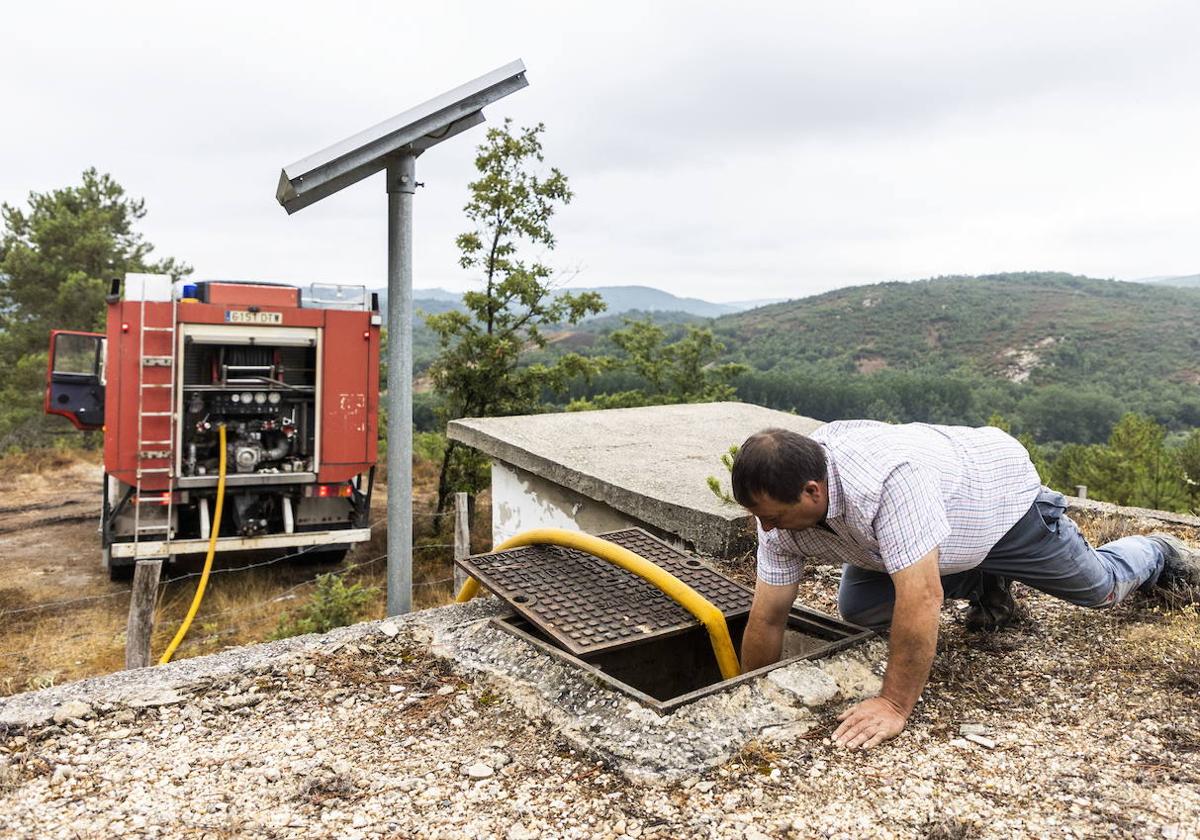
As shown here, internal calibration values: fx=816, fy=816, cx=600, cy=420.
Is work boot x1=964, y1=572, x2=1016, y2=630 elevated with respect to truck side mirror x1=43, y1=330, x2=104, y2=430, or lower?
lower

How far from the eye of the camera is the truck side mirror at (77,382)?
27.7 ft

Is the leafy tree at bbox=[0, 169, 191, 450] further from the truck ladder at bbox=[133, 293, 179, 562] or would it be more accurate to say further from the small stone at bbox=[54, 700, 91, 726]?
the small stone at bbox=[54, 700, 91, 726]

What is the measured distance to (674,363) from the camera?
64.8 feet

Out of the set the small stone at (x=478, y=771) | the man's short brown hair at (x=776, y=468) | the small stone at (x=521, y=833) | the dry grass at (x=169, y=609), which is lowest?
the dry grass at (x=169, y=609)

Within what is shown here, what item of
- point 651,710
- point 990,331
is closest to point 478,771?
point 651,710

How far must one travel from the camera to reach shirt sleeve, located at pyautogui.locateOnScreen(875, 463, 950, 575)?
213 centimetres

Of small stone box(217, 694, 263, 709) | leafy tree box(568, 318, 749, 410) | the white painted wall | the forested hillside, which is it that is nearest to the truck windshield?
the white painted wall

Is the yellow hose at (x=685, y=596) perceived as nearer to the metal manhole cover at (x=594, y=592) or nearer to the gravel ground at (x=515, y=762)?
the metal manhole cover at (x=594, y=592)

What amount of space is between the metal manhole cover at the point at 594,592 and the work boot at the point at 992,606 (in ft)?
2.77

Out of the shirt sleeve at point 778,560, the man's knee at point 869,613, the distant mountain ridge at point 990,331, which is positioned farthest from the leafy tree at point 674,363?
the distant mountain ridge at point 990,331

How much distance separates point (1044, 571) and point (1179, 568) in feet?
3.22

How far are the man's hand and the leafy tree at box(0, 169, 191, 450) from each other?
2264 centimetres

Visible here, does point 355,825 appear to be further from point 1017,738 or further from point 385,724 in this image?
point 1017,738

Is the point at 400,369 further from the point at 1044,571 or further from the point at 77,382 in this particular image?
the point at 77,382
